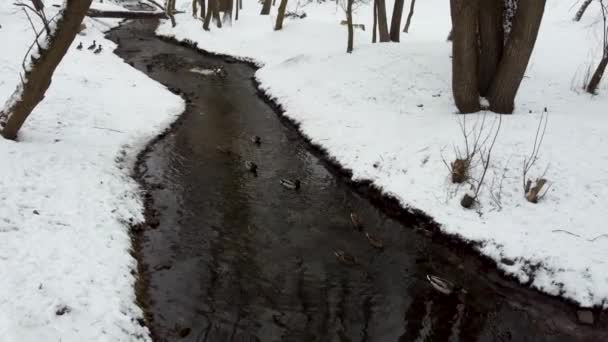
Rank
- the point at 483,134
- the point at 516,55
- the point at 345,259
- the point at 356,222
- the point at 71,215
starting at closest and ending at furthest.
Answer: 1. the point at 71,215
2. the point at 345,259
3. the point at 356,222
4. the point at 483,134
5. the point at 516,55

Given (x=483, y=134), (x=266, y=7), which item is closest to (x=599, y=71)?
(x=483, y=134)

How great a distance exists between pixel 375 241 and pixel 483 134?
4.06 meters

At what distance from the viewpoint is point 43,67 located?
8414mm

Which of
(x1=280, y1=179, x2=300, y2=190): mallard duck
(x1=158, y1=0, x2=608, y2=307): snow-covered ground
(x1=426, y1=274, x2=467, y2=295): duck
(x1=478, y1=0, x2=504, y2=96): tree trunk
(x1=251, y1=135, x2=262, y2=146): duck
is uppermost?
(x1=478, y1=0, x2=504, y2=96): tree trunk

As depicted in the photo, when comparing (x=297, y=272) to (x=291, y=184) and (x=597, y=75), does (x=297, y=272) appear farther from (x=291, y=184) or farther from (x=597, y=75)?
(x=597, y=75)

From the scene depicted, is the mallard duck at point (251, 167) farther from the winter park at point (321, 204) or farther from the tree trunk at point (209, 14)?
the tree trunk at point (209, 14)

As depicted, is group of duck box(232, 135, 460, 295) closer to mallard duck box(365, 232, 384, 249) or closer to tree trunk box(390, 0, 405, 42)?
mallard duck box(365, 232, 384, 249)

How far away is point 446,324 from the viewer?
6.45m

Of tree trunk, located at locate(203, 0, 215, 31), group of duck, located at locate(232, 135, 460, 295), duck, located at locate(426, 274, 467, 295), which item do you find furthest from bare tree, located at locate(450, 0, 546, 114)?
tree trunk, located at locate(203, 0, 215, 31)

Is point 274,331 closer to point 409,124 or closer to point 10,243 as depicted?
point 10,243

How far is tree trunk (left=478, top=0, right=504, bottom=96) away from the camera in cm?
1090

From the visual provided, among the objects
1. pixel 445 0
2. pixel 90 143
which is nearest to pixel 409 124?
pixel 90 143

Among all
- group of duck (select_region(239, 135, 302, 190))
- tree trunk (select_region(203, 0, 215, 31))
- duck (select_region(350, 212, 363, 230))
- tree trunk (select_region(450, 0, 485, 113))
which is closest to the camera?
duck (select_region(350, 212, 363, 230))

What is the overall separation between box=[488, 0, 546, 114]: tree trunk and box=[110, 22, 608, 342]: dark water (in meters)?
4.76
